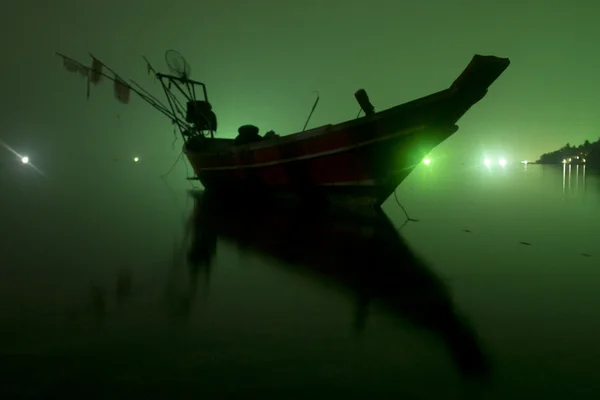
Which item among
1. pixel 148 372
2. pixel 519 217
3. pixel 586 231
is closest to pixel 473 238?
pixel 586 231

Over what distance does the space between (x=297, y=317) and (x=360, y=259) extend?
2.05 meters

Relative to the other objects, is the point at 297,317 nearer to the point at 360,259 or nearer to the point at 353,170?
the point at 360,259

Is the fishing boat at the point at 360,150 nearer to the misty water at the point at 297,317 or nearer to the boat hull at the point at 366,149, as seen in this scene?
the boat hull at the point at 366,149

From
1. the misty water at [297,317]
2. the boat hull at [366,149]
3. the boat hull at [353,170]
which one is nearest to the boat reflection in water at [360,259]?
the misty water at [297,317]

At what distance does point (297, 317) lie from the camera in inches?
108

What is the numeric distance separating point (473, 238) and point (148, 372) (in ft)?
17.2

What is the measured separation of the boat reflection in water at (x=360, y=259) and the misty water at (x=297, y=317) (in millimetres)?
25

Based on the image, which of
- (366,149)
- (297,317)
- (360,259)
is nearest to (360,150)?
(366,149)

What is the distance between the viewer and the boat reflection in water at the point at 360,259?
8.60 ft

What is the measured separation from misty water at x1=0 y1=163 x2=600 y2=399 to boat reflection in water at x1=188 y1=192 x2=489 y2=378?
1.0 inches

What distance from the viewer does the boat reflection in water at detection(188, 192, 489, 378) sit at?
2621 millimetres

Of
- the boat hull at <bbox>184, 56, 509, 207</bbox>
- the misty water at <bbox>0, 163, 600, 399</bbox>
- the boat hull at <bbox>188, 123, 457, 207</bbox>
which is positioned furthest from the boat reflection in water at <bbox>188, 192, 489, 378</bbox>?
the boat hull at <bbox>184, 56, 509, 207</bbox>

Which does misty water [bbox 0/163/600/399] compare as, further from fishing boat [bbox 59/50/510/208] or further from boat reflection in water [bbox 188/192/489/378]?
fishing boat [bbox 59/50/510/208]

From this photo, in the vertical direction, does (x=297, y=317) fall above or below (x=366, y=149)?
below
